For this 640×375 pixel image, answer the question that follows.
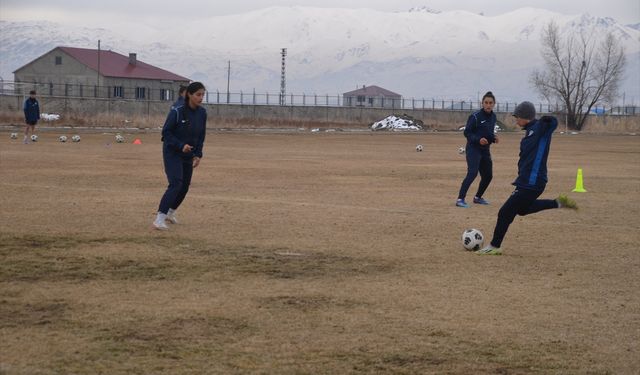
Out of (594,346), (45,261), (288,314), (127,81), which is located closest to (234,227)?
(45,261)

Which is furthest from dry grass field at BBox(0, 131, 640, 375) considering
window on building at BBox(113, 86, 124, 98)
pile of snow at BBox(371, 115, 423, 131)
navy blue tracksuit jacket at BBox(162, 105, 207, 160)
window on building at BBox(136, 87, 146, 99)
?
window on building at BBox(136, 87, 146, 99)

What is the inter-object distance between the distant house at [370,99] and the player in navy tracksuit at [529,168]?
318 feet

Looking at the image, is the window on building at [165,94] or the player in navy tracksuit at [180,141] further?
the window on building at [165,94]

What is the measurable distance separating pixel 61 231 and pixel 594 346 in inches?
292

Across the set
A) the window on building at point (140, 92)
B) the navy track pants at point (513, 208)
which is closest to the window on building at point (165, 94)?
the window on building at point (140, 92)

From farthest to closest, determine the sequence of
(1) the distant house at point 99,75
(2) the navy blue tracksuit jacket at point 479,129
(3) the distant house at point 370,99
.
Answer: (3) the distant house at point 370,99 < (1) the distant house at point 99,75 < (2) the navy blue tracksuit jacket at point 479,129

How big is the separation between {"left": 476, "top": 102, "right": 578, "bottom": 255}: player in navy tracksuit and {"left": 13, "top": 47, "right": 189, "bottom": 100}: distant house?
8255 centimetres

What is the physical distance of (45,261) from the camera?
34.4ft

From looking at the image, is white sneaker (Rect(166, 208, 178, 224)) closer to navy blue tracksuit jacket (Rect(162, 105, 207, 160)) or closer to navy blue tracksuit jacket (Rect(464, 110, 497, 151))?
navy blue tracksuit jacket (Rect(162, 105, 207, 160))

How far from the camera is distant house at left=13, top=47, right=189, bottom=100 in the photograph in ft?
309

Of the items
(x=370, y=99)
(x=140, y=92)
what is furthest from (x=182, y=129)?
(x=370, y=99)

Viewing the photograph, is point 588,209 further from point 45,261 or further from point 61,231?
point 45,261

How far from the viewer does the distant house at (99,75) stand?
9431 centimetres

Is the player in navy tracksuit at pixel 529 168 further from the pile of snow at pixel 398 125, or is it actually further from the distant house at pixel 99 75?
the distant house at pixel 99 75
